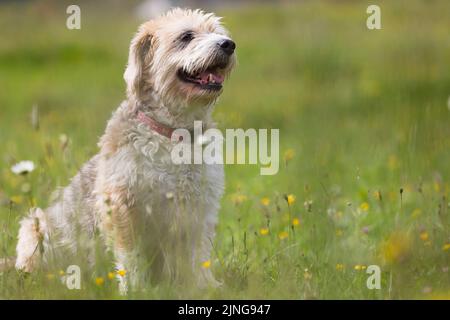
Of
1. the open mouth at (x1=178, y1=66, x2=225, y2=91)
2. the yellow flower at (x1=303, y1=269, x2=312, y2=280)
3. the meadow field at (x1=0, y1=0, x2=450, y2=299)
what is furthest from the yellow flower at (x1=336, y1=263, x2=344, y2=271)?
the open mouth at (x1=178, y1=66, x2=225, y2=91)

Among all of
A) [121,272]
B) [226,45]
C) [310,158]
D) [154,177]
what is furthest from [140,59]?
[121,272]

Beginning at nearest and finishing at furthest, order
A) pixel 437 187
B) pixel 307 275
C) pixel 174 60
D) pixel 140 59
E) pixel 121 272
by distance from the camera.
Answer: pixel 307 275 → pixel 121 272 → pixel 174 60 → pixel 140 59 → pixel 437 187

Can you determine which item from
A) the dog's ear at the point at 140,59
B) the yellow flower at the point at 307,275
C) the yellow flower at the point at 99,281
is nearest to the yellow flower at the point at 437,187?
the yellow flower at the point at 307,275

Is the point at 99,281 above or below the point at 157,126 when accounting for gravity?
below

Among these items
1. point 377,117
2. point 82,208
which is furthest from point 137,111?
point 377,117

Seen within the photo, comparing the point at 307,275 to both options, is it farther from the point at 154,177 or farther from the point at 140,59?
the point at 140,59

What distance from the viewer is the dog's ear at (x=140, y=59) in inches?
232

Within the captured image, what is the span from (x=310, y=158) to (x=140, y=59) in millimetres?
1384

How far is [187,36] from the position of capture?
590 cm

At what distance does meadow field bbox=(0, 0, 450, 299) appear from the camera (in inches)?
205

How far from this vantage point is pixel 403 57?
6.15 m

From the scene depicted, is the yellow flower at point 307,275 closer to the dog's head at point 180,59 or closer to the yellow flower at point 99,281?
the yellow flower at point 99,281

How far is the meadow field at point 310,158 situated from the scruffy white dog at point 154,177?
0.76ft
